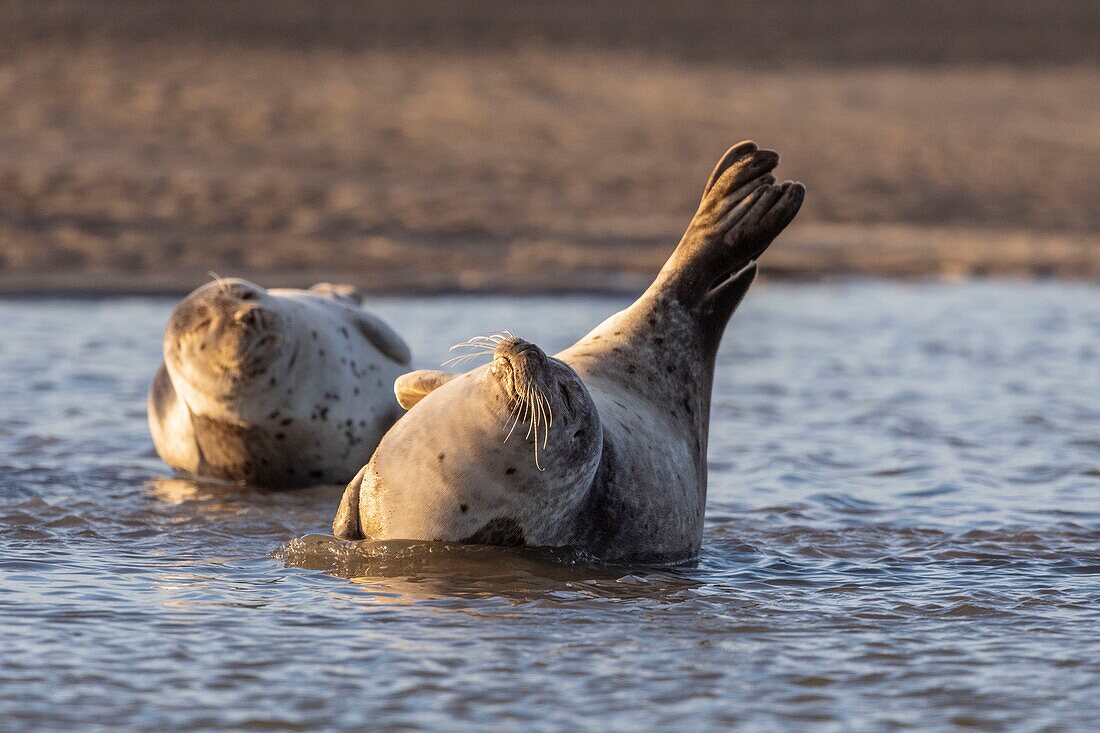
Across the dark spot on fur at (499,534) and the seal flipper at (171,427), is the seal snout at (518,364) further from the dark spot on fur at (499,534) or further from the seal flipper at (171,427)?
the seal flipper at (171,427)

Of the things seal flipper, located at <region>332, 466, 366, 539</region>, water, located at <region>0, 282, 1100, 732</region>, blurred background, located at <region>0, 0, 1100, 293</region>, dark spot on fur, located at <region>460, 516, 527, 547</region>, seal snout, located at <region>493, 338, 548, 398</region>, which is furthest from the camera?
blurred background, located at <region>0, 0, 1100, 293</region>

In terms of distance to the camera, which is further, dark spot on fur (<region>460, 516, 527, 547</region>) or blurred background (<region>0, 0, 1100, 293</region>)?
blurred background (<region>0, 0, 1100, 293</region>)

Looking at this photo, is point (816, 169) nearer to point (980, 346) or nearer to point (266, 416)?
point (980, 346)

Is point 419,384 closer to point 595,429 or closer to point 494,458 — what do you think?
point 494,458

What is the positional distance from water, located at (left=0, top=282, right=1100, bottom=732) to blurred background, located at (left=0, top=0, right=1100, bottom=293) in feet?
19.0

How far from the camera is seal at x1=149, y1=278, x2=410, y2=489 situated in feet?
21.4

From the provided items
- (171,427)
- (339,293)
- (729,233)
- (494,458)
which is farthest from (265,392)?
(494,458)

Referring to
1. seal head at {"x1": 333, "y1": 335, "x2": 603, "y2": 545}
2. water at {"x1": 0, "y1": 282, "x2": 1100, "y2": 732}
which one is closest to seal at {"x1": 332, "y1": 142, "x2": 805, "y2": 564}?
A: seal head at {"x1": 333, "y1": 335, "x2": 603, "y2": 545}

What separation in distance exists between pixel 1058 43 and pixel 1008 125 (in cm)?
546

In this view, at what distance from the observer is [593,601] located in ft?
15.8

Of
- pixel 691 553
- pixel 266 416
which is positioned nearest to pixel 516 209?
pixel 266 416

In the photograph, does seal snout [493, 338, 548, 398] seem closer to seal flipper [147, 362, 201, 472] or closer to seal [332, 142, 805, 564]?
seal [332, 142, 805, 564]

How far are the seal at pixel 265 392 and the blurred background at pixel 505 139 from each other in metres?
5.70

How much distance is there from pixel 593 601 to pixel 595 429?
46 centimetres
